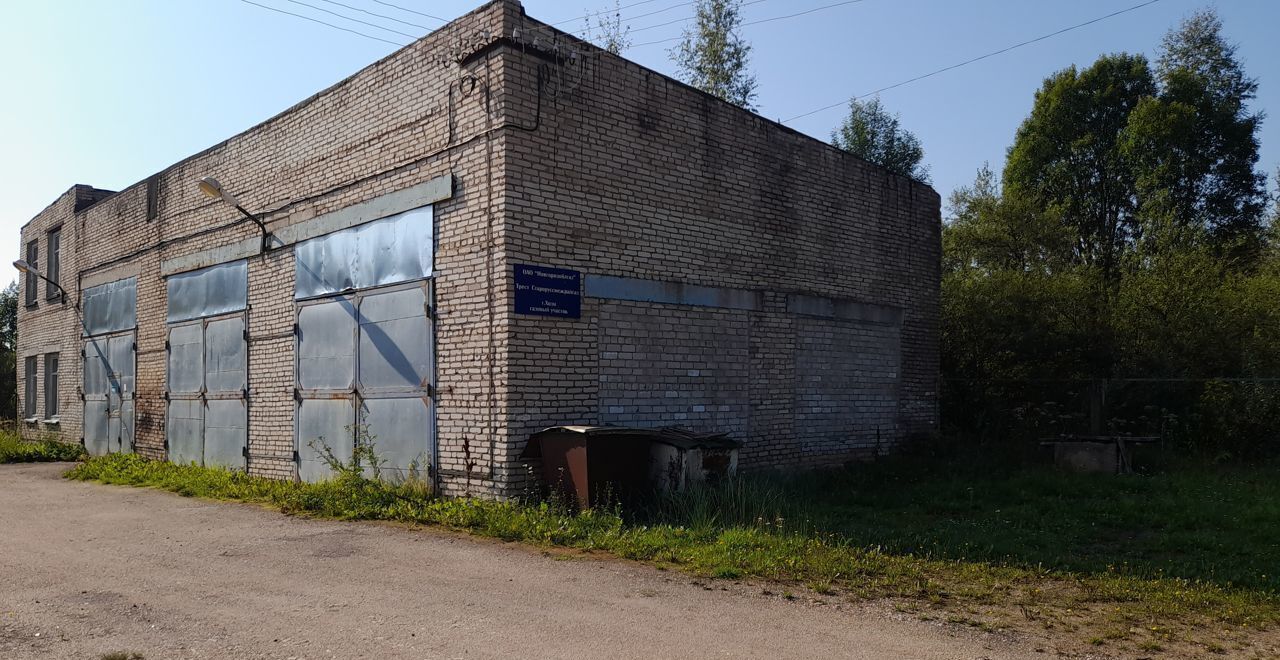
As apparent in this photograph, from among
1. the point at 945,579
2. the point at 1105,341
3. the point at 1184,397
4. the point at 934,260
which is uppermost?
the point at 934,260

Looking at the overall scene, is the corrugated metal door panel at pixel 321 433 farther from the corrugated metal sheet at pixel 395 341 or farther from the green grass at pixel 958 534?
the corrugated metal sheet at pixel 395 341

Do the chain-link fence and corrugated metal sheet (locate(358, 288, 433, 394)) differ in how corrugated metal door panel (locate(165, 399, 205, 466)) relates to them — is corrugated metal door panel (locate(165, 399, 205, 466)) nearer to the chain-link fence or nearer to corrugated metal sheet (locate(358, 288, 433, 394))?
corrugated metal sheet (locate(358, 288, 433, 394))

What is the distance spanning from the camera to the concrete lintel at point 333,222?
10.3 m

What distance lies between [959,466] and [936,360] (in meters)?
2.64

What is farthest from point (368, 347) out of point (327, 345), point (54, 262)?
point (54, 262)

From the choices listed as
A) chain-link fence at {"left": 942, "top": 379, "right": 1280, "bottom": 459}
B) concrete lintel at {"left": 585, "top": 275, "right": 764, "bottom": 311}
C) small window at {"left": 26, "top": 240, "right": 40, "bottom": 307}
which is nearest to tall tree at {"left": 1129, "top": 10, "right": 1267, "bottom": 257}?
chain-link fence at {"left": 942, "top": 379, "right": 1280, "bottom": 459}

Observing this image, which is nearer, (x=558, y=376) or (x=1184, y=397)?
(x=558, y=376)

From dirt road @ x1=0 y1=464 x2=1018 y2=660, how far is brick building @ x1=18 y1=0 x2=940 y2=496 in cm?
225

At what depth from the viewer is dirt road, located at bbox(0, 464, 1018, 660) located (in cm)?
499

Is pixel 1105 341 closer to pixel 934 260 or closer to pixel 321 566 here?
pixel 934 260

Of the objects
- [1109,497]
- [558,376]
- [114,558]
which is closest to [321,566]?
[114,558]

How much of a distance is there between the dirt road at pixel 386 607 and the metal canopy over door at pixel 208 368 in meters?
5.01

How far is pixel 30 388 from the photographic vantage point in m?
22.2

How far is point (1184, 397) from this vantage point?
49.1 feet
